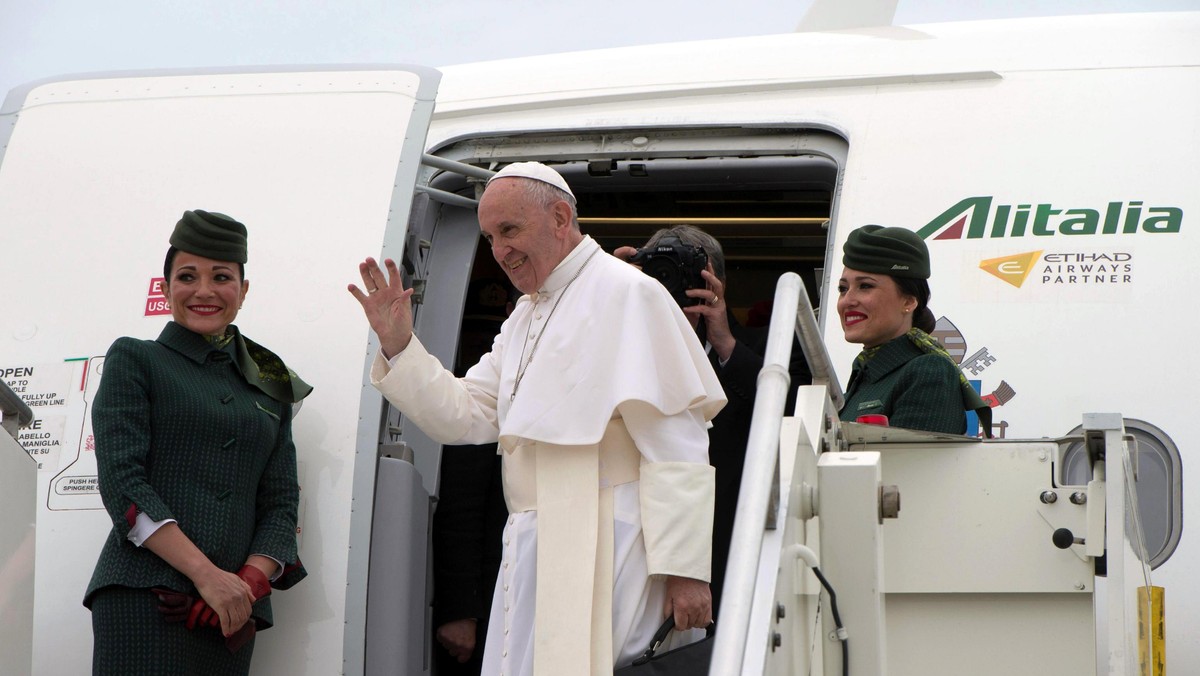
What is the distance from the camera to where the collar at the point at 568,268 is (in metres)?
3.50

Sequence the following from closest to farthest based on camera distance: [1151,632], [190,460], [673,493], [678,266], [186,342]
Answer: [673,493], [1151,632], [190,460], [186,342], [678,266]

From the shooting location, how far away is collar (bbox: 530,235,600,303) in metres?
3.50

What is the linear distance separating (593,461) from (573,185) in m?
2.13

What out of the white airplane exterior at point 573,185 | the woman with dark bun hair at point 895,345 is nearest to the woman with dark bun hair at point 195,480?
the white airplane exterior at point 573,185

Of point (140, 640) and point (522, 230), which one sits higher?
point (522, 230)

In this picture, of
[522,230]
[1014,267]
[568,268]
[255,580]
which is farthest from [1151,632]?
[255,580]

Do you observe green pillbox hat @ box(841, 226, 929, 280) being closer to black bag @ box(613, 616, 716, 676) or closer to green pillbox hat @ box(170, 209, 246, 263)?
black bag @ box(613, 616, 716, 676)

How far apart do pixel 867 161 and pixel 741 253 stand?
2757 millimetres

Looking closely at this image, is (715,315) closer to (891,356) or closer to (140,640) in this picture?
(891,356)

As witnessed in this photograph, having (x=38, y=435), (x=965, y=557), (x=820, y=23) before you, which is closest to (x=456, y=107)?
(x=820, y=23)

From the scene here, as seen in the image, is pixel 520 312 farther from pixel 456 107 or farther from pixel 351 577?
pixel 456 107

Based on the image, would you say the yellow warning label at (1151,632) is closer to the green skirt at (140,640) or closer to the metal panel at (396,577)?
the metal panel at (396,577)

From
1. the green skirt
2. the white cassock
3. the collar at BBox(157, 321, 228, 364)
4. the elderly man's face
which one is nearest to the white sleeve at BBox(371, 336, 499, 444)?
the white cassock

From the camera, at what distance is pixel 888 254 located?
12.1ft
